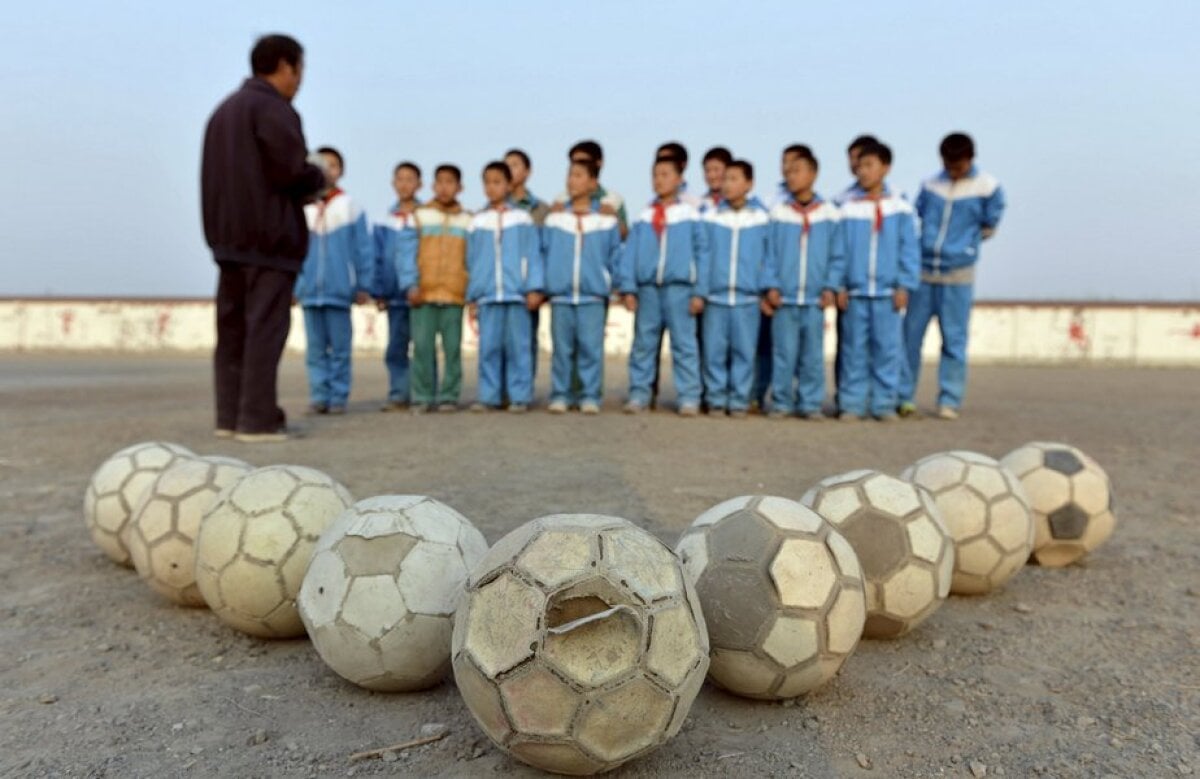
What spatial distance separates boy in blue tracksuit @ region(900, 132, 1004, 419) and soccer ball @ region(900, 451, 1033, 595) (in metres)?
4.81

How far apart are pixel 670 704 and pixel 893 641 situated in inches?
47.9

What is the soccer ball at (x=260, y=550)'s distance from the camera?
8.26 feet

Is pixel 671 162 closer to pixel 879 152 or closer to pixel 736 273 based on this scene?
pixel 736 273

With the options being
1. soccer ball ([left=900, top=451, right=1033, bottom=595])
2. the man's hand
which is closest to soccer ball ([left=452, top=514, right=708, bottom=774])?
soccer ball ([left=900, top=451, right=1033, bottom=595])

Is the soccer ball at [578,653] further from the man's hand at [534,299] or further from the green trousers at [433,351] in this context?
the green trousers at [433,351]

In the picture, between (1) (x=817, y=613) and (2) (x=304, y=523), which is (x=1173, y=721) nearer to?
(1) (x=817, y=613)

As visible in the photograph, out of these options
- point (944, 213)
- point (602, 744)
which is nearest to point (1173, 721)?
point (602, 744)

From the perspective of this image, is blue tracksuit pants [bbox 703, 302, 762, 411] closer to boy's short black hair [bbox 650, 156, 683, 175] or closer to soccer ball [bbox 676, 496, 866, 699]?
boy's short black hair [bbox 650, 156, 683, 175]

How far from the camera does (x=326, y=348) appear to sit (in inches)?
307

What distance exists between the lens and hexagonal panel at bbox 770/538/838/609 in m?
2.16

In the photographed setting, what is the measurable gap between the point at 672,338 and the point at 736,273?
0.85 meters

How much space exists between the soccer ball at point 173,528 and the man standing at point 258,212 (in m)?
2.72

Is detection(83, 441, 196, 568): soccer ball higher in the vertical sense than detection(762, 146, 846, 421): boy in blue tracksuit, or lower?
lower

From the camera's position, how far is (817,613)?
2148 millimetres
